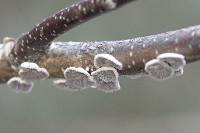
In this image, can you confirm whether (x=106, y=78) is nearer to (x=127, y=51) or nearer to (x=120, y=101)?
(x=127, y=51)

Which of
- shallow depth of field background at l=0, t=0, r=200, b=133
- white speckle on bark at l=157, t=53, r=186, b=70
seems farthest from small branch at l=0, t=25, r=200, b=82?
shallow depth of field background at l=0, t=0, r=200, b=133

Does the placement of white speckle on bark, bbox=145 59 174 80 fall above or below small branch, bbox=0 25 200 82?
below

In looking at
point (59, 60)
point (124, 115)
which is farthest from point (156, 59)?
point (124, 115)

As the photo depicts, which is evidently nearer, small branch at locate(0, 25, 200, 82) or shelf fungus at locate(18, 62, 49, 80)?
small branch at locate(0, 25, 200, 82)

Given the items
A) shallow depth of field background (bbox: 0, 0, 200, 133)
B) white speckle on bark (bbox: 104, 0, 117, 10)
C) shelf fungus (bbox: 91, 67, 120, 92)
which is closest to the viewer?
white speckle on bark (bbox: 104, 0, 117, 10)

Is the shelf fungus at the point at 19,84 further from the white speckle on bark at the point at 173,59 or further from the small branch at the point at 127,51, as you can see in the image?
the white speckle on bark at the point at 173,59

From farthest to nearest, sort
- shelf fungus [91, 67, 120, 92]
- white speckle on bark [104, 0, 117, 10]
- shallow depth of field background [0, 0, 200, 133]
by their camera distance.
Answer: shallow depth of field background [0, 0, 200, 133] < shelf fungus [91, 67, 120, 92] < white speckle on bark [104, 0, 117, 10]

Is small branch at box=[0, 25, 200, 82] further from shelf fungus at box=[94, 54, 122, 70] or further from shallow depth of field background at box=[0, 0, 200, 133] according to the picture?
shallow depth of field background at box=[0, 0, 200, 133]
